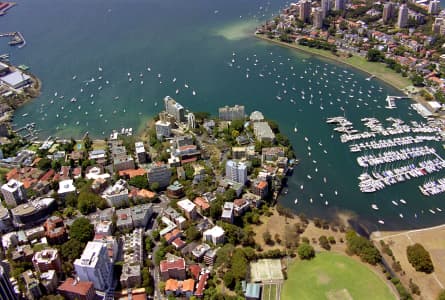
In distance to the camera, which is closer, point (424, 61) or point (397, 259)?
point (397, 259)

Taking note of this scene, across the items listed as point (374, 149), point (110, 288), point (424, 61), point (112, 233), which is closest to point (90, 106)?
point (112, 233)

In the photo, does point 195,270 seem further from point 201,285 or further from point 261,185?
point 261,185

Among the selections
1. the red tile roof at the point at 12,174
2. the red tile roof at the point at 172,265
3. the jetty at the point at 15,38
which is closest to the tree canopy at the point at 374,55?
the red tile roof at the point at 172,265

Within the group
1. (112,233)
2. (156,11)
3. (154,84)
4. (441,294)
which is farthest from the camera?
(156,11)

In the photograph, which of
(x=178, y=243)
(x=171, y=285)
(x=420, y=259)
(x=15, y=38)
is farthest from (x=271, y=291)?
(x=15, y=38)

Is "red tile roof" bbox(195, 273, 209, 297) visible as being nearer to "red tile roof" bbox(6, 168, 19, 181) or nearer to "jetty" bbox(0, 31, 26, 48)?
"red tile roof" bbox(6, 168, 19, 181)

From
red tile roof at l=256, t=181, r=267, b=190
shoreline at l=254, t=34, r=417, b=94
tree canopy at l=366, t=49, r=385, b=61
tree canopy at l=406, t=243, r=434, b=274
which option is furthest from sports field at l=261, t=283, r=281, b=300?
tree canopy at l=366, t=49, r=385, b=61

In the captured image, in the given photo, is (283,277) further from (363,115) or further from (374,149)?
(363,115)
